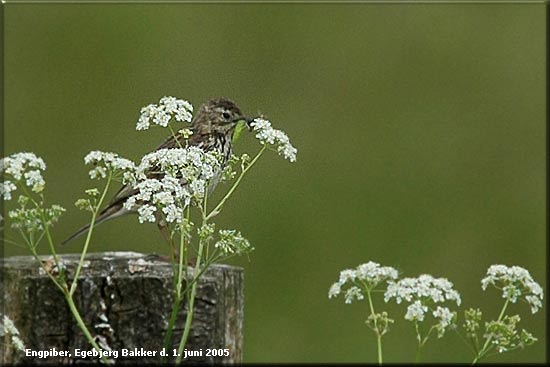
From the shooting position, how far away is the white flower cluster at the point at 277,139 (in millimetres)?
3416

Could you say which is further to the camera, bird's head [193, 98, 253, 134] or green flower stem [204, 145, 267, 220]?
bird's head [193, 98, 253, 134]

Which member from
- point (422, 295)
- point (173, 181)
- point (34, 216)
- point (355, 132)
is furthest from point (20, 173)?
point (355, 132)

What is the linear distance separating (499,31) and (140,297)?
11225 millimetres

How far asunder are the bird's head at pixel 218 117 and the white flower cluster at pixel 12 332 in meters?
0.75

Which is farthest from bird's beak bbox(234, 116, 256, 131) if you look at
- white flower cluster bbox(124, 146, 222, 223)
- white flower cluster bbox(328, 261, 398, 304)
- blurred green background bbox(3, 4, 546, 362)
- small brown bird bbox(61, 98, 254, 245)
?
blurred green background bbox(3, 4, 546, 362)

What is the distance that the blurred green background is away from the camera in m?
9.19

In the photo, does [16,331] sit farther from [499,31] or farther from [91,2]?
[499,31]

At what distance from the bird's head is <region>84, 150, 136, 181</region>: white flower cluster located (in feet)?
1.21

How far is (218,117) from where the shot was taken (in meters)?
3.82

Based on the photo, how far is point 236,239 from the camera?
3.33 m

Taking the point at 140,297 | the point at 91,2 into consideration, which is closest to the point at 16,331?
the point at 140,297

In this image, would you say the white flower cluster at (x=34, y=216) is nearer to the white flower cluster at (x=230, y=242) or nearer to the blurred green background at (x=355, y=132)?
the white flower cluster at (x=230, y=242)

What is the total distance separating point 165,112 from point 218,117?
44cm

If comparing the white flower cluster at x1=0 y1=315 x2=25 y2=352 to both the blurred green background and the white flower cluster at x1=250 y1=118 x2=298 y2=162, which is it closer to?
the white flower cluster at x1=250 y1=118 x2=298 y2=162
